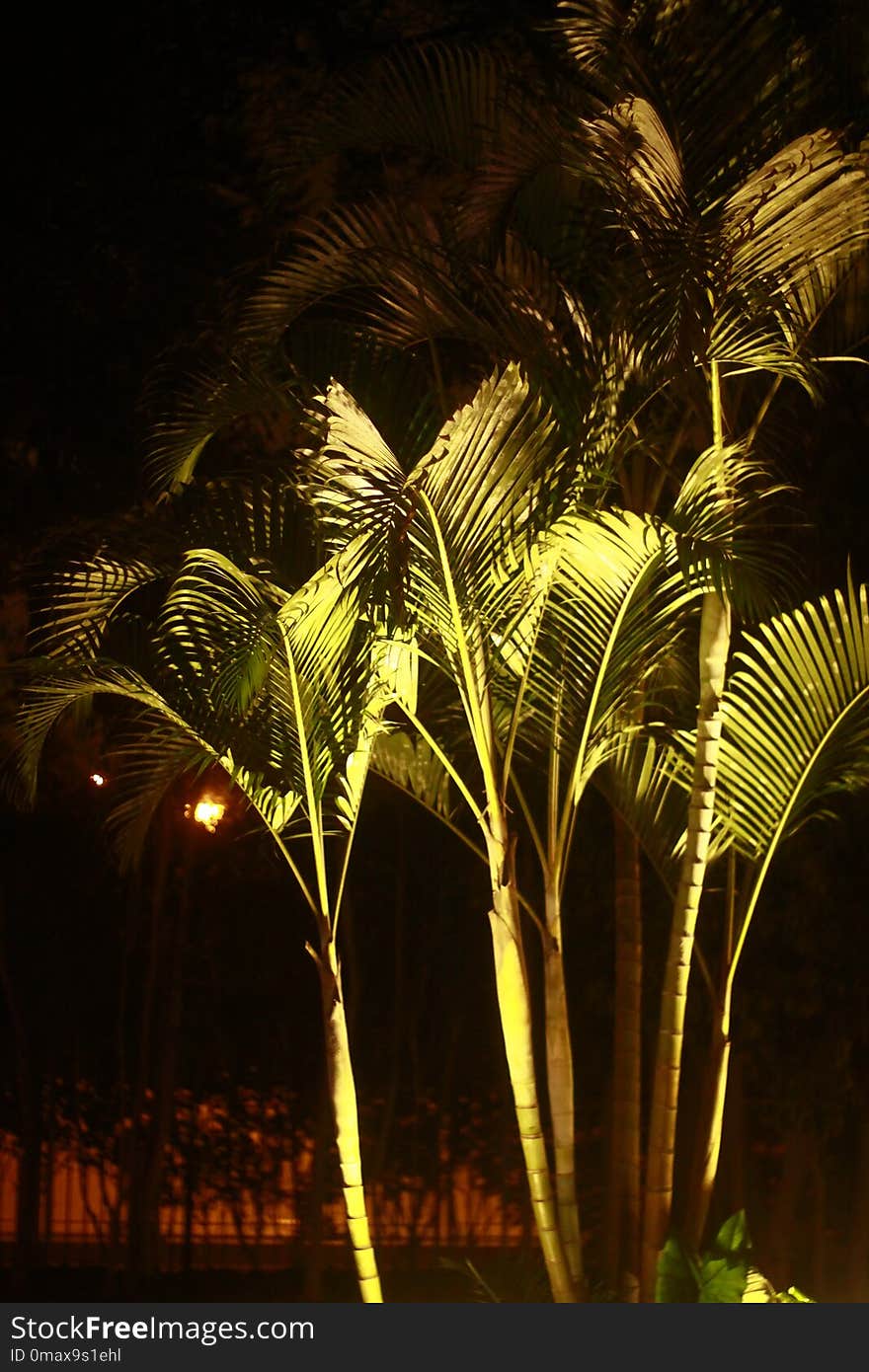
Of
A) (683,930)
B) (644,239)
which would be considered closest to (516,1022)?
(683,930)

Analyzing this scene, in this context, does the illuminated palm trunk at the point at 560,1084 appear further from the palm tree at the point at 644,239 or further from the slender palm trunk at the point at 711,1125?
the slender palm trunk at the point at 711,1125

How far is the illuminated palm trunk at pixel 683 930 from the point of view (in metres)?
A: 3.26

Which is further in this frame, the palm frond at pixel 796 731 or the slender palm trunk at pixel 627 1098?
the slender palm trunk at pixel 627 1098

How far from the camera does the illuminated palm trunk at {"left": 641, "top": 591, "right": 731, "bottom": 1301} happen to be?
326 centimetres

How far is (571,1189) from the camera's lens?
3248 millimetres

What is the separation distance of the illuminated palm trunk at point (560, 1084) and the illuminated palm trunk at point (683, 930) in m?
0.19

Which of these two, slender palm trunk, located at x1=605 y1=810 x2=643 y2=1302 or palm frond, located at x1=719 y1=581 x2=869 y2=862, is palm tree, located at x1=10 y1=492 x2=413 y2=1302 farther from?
palm frond, located at x1=719 y1=581 x2=869 y2=862

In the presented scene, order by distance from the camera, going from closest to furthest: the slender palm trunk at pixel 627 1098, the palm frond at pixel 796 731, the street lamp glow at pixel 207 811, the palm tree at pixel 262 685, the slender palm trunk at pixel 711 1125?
the palm tree at pixel 262 685
the palm frond at pixel 796 731
the slender palm trunk at pixel 711 1125
the slender palm trunk at pixel 627 1098
the street lamp glow at pixel 207 811

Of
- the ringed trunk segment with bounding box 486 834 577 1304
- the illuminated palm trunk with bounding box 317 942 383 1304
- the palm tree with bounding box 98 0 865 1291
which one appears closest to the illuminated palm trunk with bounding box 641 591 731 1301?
the palm tree with bounding box 98 0 865 1291

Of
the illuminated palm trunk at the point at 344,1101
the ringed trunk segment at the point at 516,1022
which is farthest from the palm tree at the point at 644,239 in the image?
the illuminated palm trunk at the point at 344,1101

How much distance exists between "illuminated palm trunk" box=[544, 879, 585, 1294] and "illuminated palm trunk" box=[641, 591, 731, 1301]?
192 millimetres

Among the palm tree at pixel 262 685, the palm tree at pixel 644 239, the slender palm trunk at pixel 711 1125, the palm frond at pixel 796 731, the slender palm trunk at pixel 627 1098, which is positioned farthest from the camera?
the slender palm trunk at pixel 627 1098

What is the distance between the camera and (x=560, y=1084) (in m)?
3.25

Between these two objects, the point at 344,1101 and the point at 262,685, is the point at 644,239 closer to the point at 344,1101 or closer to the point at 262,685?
the point at 262,685
